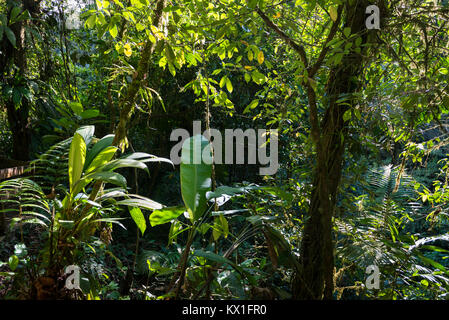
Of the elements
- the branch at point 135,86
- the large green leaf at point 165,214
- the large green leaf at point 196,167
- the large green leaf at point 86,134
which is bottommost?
the large green leaf at point 165,214

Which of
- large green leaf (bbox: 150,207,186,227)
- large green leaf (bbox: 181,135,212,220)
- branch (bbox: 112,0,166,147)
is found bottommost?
large green leaf (bbox: 150,207,186,227)

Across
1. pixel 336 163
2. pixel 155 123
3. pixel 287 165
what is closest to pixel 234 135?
pixel 287 165

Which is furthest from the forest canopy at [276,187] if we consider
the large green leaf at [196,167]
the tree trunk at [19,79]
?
the tree trunk at [19,79]

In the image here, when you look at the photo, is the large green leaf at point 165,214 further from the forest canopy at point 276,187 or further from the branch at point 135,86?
the branch at point 135,86

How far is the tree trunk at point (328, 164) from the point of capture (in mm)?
1419

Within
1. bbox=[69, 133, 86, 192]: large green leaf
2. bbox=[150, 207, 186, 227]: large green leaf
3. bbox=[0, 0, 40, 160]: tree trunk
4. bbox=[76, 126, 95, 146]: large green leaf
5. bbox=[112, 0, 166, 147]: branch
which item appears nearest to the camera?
bbox=[150, 207, 186, 227]: large green leaf

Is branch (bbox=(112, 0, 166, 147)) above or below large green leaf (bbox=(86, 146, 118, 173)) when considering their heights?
above

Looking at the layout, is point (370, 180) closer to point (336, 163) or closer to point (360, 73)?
point (336, 163)

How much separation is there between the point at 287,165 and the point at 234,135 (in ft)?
2.35

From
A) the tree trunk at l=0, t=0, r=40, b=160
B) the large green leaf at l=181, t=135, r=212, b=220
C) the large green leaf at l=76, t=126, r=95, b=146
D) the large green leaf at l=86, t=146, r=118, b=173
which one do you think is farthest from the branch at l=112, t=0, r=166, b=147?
the tree trunk at l=0, t=0, r=40, b=160

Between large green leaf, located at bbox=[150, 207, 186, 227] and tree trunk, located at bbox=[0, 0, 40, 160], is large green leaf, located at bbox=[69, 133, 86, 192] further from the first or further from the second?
tree trunk, located at bbox=[0, 0, 40, 160]

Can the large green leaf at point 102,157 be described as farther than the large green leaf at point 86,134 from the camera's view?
No

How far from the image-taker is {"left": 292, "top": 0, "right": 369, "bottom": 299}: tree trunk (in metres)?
1.42
